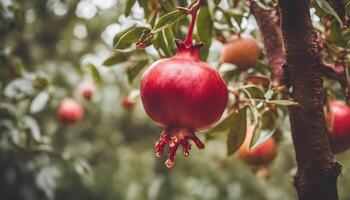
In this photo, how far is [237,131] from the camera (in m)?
0.90

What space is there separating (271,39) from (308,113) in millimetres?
280

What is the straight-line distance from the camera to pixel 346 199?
127 inches

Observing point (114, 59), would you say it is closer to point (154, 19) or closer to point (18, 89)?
point (154, 19)

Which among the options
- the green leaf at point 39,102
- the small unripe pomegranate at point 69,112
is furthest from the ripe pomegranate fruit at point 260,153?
the small unripe pomegranate at point 69,112

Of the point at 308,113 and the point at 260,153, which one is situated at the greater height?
the point at 308,113

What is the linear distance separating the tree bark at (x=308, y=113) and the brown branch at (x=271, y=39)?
19 centimetres

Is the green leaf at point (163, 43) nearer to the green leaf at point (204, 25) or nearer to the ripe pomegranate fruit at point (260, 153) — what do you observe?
the green leaf at point (204, 25)

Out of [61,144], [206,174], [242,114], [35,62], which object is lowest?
[206,174]

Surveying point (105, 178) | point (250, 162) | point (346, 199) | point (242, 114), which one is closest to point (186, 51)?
point (242, 114)

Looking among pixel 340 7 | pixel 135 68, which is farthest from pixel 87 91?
pixel 340 7

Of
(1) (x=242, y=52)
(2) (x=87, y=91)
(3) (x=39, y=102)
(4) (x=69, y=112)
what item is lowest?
(4) (x=69, y=112)

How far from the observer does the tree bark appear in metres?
0.65

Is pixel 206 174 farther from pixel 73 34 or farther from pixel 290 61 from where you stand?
pixel 290 61

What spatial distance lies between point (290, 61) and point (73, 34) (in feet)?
7.94
